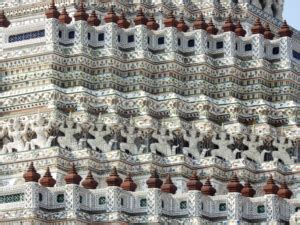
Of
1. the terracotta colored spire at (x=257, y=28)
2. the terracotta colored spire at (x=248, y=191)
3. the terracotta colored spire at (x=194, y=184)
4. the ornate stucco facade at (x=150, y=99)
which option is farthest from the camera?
the terracotta colored spire at (x=257, y=28)

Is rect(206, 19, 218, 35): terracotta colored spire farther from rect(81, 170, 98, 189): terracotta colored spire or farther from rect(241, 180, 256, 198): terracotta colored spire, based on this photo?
rect(81, 170, 98, 189): terracotta colored spire

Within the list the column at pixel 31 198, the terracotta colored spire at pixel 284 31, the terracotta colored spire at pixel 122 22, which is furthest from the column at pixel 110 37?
the column at pixel 31 198

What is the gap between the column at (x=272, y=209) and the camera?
2677 inches

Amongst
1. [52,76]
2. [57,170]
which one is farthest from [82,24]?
[57,170]

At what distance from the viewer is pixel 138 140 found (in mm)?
75188

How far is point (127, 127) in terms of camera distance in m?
75.1

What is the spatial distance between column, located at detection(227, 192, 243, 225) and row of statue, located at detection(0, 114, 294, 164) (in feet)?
21.1

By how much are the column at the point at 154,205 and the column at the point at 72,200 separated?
2.37 meters

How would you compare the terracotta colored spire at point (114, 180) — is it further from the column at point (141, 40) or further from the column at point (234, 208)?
the column at point (141, 40)

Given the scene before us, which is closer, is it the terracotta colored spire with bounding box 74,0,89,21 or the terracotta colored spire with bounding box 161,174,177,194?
the terracotta colored spire with bounding box 161,174,177,194

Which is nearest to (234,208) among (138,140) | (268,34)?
(138,140)

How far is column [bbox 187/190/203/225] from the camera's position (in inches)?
2682

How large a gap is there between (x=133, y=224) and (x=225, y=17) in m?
15.7

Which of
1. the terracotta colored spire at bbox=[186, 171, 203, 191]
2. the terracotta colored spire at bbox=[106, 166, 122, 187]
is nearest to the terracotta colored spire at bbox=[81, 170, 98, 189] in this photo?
the terracotta colored spire at bbox=[106, 166, 122, 187]
